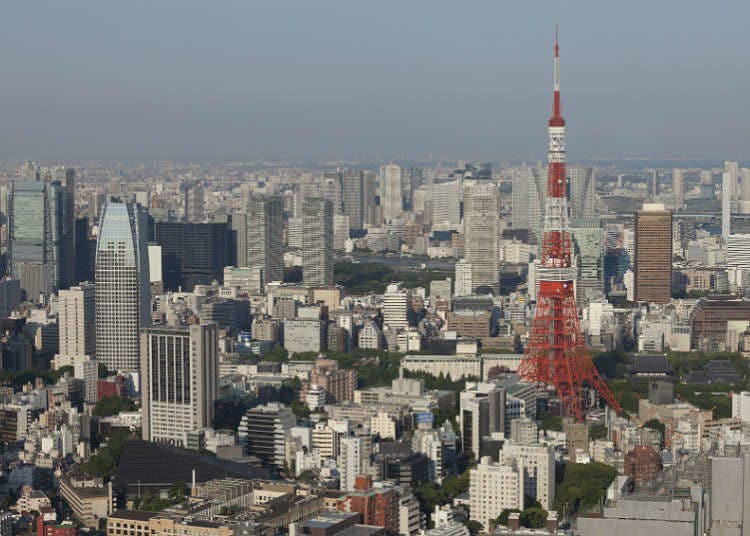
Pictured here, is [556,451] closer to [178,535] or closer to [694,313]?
[178,535]

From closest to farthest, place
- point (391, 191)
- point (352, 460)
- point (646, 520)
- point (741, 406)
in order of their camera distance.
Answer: point (646, 520)
point (352, 460)
point (741, 406)
point (391, 191)

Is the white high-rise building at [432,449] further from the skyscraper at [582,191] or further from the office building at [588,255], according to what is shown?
the skyscraper at [582,191]

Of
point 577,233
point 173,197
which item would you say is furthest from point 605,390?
point 173,197

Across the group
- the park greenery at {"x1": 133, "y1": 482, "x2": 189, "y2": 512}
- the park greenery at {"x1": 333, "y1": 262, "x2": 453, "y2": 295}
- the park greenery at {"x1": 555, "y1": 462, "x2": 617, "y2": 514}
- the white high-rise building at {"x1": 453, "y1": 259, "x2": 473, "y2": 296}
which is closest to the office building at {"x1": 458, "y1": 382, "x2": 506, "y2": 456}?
the park greenery at {"x1": 555, "y1": 462, "x2": 617, "y2": 514}

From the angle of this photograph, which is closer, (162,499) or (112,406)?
(162,499)

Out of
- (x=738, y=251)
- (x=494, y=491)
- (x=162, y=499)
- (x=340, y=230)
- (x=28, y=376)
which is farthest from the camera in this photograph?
(x=340, y=230)

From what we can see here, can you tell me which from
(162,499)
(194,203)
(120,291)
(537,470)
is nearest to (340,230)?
(194,203)

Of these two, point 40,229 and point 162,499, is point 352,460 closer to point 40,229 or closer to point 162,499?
point 162,499
